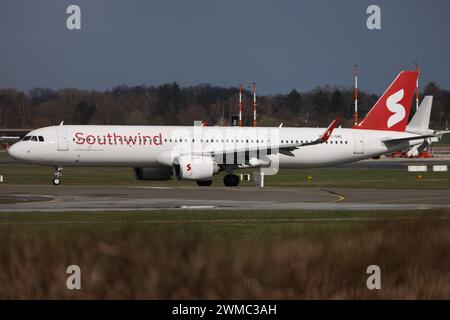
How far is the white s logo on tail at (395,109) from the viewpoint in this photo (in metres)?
61.1

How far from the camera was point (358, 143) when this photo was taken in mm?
59406

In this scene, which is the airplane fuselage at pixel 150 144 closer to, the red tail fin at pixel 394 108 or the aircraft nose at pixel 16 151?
the aircraft nose at pixel 16 151

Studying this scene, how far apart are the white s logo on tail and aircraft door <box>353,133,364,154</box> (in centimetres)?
276

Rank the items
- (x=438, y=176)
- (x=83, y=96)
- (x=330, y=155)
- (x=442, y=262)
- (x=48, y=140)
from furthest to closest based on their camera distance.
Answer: (x=83, y=96) < (x=438, y=176) < (x=330, y=155) < (x=48, y=140) < (x=442, y=262)

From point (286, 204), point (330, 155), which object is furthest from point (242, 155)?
point (286, 204)

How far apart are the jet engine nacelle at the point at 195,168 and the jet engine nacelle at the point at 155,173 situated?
119 inches

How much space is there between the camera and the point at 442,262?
1662 centimetres

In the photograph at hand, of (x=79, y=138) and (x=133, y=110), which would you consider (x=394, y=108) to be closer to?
(x=79, y=138)

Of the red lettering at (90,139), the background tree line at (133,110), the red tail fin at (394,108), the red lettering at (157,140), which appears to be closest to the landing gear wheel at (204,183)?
the red lettering at (157,140)

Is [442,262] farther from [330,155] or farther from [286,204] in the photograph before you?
[330,155]

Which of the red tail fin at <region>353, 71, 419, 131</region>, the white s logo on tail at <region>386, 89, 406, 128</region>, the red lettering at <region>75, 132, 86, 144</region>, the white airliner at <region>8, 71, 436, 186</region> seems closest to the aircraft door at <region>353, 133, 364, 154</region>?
the white airliner at <region>8, 71, 436, 186</region>

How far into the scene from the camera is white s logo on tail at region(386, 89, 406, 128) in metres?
61.1

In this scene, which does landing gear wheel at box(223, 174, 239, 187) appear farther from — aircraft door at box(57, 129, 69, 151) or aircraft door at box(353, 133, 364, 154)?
aircraft door at box(353, 133, 364, 154)
